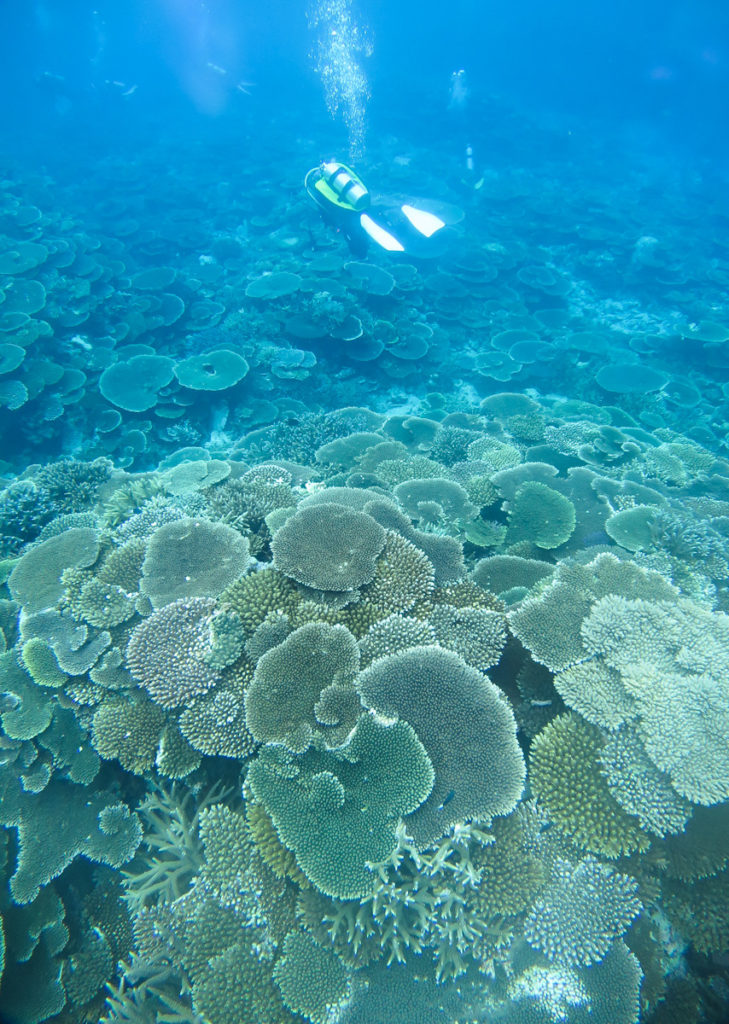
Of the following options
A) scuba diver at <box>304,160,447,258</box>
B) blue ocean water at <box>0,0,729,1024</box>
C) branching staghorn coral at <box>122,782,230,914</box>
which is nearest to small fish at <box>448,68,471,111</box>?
scuba diver at <box>304,160,447,258</box>

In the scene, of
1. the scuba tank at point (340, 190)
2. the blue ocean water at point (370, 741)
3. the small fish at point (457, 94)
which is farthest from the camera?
the small fish at point (457, 94)

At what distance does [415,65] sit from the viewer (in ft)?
158

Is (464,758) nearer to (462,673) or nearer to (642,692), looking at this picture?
(462,673)

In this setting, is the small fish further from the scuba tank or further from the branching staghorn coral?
the branching staghorn coral

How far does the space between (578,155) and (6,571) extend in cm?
3787

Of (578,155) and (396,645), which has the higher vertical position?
(578,155)

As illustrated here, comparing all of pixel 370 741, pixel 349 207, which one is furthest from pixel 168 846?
pixel 349 207

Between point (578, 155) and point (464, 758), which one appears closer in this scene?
point (464, 758)

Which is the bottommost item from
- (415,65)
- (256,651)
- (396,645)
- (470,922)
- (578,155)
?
(470,922)

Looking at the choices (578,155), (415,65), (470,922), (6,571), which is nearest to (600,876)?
(470,922)

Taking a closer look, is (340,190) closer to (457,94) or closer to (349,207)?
(349,207)

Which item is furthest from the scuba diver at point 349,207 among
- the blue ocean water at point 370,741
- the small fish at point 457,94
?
the small fish at point 457,94

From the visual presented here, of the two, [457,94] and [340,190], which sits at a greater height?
[457,94]

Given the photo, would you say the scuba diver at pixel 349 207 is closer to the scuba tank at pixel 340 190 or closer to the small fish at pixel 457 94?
the scuba tank at pixel 340 190
